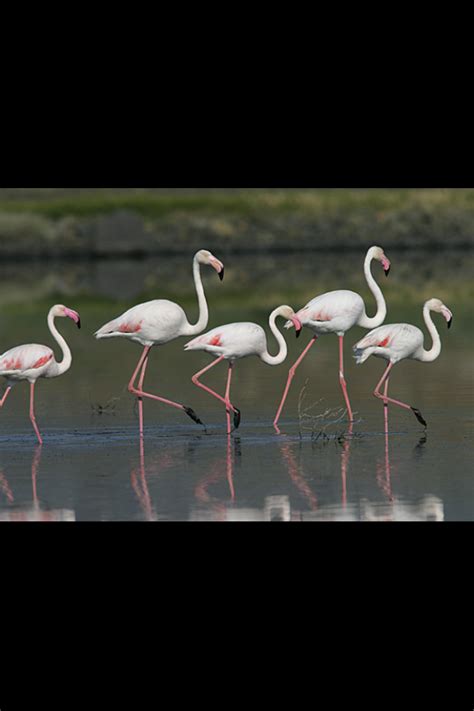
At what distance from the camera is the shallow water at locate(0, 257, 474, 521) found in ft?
26.5

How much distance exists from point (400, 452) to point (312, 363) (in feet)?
15.4

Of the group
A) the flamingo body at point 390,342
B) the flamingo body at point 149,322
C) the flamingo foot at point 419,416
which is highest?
the flamingo body at point 149,322

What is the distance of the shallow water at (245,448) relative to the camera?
809cm

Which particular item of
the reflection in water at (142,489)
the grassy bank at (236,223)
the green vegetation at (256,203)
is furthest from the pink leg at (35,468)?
the green vegetation at (256,203)

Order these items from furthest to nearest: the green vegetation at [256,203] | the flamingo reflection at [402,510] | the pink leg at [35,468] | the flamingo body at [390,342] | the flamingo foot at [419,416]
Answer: the green vegetation at [256,203] < the flamingo body at [390,342] < the flamingo foot at [419,416] < the pink leg at [35,468] < the flamingo reflection at [402,510]

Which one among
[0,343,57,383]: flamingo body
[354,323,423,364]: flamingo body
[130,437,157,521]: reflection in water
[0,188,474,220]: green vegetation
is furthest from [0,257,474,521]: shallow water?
[0,188,474,220]: green vegetation

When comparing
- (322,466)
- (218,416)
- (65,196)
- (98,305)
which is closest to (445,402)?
(218,416)

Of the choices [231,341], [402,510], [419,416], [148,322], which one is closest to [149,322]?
[148,322]

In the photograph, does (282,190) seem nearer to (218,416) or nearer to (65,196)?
(65,196)

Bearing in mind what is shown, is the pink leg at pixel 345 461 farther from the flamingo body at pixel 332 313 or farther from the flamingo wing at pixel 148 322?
the flamingo wing at pixel 148 322

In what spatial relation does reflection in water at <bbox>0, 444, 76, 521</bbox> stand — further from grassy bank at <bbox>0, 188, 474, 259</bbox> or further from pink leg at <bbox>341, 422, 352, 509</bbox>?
grassy bank at <bbox>0, 188, 474, 259</bbox>

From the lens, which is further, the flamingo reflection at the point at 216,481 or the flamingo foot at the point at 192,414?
the flamingo foot at the point at 192,414

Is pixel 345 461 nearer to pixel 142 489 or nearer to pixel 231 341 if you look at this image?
pixel 142 489

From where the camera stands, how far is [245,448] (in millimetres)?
9992
